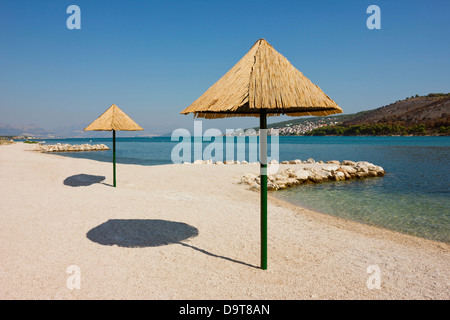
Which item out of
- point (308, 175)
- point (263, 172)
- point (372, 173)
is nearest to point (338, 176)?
point (308, 175)

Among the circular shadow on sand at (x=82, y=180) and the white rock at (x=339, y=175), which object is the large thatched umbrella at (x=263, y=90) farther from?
the white rock at (x=339, y=175)

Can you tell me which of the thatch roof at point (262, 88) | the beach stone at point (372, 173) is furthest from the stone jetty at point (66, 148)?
the thatch roof at point (262, 88)

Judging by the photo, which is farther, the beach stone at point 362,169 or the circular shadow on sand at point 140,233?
the beach stone at point 362,169

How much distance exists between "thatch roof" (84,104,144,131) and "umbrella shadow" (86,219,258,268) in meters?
4.77

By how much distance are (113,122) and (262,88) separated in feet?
28.5

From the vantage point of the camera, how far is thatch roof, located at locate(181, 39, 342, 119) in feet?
13.0

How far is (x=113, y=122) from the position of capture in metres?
11.1

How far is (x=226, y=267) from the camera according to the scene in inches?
193

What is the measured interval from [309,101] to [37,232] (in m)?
6.59

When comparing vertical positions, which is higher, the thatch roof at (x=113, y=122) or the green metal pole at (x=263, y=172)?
the thatch roof at (x=113, y=122)

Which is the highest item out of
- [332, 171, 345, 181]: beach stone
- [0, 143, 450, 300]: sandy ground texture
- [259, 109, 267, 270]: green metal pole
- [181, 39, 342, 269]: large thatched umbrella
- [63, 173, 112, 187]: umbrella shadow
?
[181, 39, 342, 269]: large thatched umbrella

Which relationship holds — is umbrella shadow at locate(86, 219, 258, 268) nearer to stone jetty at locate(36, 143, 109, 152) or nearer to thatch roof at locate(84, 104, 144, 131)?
thatch roof at locate(84, 104, 144, 131)

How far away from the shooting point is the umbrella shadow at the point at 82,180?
12393 mm

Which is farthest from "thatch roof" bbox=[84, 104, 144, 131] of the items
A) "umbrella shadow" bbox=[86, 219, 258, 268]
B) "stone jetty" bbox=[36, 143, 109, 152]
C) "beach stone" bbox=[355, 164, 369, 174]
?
"stone jetty" bbox=[36, 143, 109, 152]
